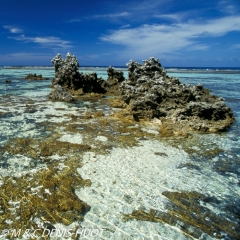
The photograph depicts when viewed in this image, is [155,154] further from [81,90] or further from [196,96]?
[81,90]

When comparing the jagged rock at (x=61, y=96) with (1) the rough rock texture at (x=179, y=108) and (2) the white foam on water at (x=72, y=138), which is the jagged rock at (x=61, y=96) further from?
(2) the white foam on water at (x=72, y=138)

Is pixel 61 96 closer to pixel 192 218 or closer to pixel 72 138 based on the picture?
pixel 72 138

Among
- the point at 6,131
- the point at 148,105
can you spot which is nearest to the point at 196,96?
the point at 148,105

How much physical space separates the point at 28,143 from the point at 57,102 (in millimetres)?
10006

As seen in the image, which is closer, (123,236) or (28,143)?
(123,236)

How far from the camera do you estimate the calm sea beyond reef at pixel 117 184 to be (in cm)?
478

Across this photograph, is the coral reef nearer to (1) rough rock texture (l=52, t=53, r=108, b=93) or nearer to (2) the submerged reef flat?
(2) the submerged reef flat

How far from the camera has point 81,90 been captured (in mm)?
23391

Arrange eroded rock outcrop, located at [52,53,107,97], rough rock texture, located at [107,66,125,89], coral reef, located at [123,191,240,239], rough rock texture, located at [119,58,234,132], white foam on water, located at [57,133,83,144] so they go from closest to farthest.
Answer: coral reef, located at [123,191,240,239]
white foam on water, located at [57,133,83,144]
rough rock texture, located at [119,58,234,132]
eroded rock outcrop, located at [52,53,107,97]
rough rock texture, located at [107,66,125,89]

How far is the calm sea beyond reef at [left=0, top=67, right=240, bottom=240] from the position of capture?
4777 millimetres

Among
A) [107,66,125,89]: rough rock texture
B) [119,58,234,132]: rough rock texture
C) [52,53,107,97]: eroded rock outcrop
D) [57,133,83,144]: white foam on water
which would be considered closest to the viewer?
[57,133,83,144]: white foam on water

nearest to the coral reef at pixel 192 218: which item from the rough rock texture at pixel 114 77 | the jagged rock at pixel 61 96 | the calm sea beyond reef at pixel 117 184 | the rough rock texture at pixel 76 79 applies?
the calm sea beyond reef at pixel 117 184

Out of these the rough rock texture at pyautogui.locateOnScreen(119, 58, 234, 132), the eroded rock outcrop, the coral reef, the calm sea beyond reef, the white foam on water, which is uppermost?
the eroded rock outcrop

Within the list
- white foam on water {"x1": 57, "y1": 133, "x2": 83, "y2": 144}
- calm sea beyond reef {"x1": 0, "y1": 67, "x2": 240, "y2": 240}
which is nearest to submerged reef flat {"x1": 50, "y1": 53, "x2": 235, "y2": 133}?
calm sea beyond reef {"x1": 0, "y1": 67, "x2": 240, "y2": 240}
